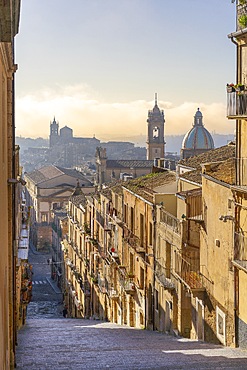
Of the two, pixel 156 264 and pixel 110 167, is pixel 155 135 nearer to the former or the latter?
pixel 110 167

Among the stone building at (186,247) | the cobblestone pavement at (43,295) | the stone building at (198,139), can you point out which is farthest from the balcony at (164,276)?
the stone building at (198,139)

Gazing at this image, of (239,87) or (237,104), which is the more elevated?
(239,87)

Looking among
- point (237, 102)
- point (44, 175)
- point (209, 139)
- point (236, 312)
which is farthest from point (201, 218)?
point (44, 175)

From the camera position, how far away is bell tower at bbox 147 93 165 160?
3991 inches

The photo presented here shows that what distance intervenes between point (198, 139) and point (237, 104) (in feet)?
235

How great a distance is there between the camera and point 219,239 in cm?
1742

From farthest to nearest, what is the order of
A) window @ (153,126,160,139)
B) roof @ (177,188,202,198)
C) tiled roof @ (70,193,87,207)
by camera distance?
window @ (153,126,160,139) < tiled roof @ (70,193,87,207) < roof @ (177,188,202,198)

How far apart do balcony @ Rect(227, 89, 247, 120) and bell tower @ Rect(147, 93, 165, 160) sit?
84627mm

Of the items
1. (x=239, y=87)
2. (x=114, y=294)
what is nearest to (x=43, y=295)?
(x=114, y=294)

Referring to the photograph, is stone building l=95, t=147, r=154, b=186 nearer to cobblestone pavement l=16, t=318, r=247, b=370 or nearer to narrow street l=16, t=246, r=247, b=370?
narrow street l=16, t=246, r=247, b=370

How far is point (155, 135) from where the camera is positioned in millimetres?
102562

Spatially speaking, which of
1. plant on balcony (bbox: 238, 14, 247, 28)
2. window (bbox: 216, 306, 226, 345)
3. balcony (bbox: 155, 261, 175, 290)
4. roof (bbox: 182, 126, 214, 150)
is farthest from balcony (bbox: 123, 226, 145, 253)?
roof (bbox: 182, 126, 214, 150)

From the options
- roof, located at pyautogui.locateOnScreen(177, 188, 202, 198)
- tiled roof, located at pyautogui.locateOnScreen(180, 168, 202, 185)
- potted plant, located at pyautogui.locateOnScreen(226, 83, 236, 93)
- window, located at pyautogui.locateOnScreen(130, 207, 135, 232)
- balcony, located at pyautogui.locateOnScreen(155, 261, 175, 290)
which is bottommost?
balcony, located at pyautogui.locateOnScreen(155, 261, 175, 290)

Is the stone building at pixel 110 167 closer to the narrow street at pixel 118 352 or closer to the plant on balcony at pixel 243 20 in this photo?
the narrow street at pixel 118 352
